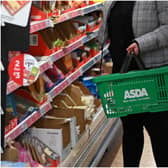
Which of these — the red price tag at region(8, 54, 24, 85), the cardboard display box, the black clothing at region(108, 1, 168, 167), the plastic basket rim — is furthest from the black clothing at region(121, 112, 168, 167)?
the red price tag at region(8, 54, 24, 85)

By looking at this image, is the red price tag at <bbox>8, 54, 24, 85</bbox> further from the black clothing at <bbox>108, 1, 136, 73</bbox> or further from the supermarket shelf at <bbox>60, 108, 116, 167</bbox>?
the supermarket shelf at <bbox>60, 108, 116, 167</bbox>

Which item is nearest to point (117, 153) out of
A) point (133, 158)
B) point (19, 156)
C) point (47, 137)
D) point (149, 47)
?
point (133, 158)

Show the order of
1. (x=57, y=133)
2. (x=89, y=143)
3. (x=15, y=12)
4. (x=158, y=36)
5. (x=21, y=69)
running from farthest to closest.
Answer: (x=89, y=143) < (x=57, y=133) < (x=158, y=36) < (x=21, y=69) < (x=15, y=12)

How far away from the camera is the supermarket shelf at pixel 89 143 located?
97.5 inches

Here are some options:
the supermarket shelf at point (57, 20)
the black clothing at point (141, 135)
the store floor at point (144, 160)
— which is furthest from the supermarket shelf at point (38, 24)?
the store floor at point (144, 160)

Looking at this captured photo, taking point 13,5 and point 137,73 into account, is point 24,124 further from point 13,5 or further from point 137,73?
point 13,5

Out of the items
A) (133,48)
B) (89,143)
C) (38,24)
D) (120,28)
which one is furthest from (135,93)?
(89,143)

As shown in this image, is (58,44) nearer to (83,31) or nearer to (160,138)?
(83,31)

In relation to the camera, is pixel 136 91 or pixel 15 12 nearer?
pixel 15 12

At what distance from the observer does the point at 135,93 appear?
6.49 feet

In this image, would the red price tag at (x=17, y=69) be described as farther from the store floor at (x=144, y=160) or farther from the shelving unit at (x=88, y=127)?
the store floor at (x=144, y=160)

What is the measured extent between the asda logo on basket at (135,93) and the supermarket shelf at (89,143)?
0.70 metres

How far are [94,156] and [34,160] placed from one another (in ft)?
2.53

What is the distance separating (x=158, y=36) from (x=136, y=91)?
335mm
